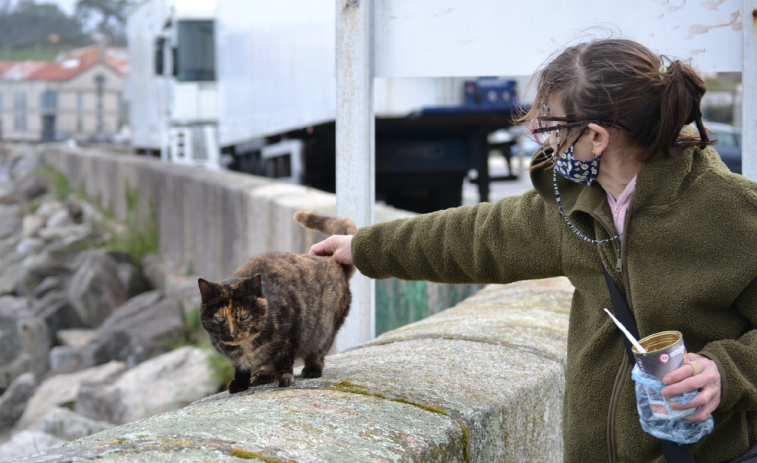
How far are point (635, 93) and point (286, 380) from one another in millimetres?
1269

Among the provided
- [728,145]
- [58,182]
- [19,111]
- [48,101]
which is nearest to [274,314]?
[728,145]

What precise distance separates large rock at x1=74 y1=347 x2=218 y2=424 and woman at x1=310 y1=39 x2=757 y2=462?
4007mm

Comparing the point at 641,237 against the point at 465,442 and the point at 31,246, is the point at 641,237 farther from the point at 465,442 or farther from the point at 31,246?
the point at 31,246

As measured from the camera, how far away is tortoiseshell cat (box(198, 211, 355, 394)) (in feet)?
7.61


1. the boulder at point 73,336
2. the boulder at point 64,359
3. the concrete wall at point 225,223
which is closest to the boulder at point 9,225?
the concrete wall at point 225,223

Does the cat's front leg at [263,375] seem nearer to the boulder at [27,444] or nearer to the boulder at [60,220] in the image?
the boulder at [27,444]

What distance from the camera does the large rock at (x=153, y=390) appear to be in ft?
18.5

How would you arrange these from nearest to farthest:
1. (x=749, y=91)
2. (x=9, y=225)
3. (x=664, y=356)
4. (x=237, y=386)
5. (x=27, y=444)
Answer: (x=664, y=356)
(x=237, y=386)
(x=749, y=91)
(x=27, y=444)
(x=9, y=225)

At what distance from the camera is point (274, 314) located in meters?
2.41

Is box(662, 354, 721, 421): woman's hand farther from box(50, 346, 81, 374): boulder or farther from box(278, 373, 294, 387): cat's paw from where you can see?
box(50, 346, 81, 374): boulder

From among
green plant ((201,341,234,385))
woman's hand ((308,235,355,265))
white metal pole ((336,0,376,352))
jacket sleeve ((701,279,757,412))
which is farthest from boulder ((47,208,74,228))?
jacket sleeve ((701,279,757,412))

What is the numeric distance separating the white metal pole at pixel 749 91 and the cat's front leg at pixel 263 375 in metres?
1.60

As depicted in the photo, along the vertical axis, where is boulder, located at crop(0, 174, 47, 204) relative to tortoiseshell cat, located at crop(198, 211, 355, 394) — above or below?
below

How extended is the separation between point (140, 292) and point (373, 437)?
33.4ft
